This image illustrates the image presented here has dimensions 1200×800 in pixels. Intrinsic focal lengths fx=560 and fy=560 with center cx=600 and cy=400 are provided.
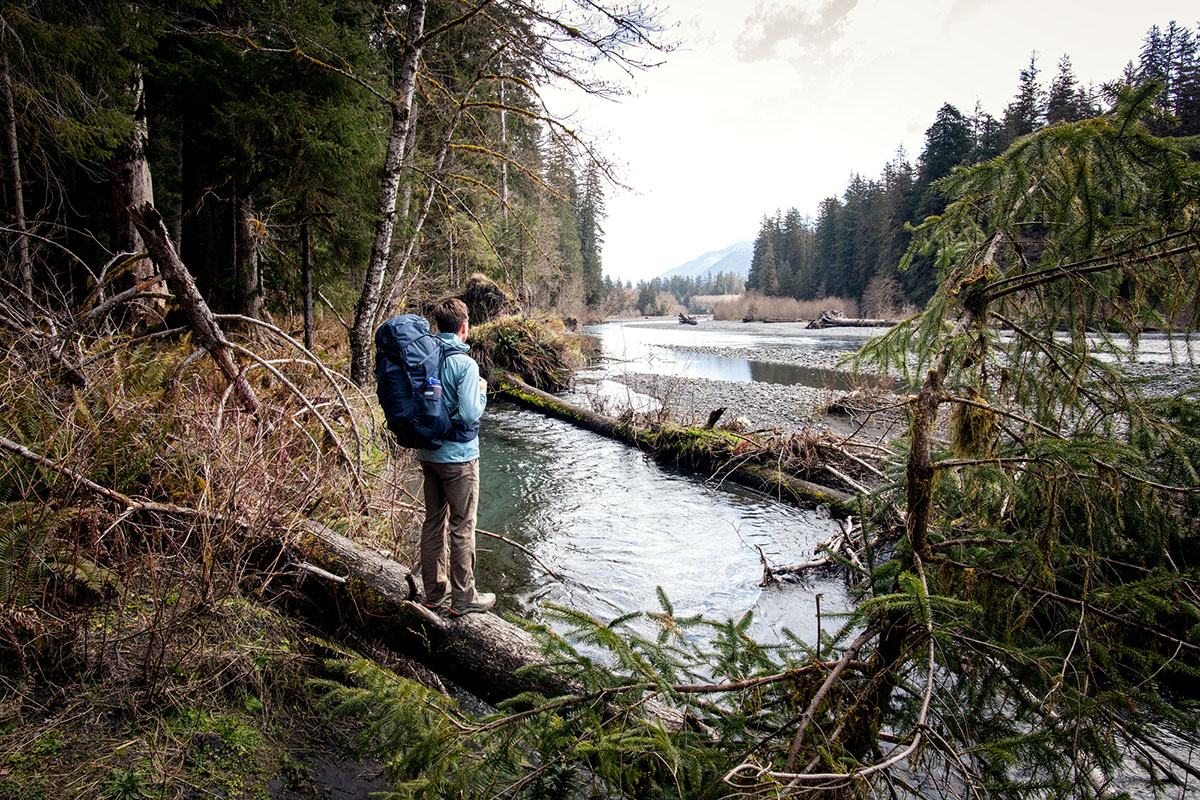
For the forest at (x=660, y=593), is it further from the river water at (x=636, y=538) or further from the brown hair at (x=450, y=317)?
the brown hair at (x=450, y=317)

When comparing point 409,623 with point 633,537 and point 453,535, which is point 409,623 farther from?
point 633,537

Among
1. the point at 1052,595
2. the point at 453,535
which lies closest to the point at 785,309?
the point at 453,535

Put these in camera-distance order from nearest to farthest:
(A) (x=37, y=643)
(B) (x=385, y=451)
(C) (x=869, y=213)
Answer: (A) (x=37, y=643) → (B) (x=385, y=451) → (C) (x=869, y=213)

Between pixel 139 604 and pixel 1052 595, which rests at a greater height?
pixel 1052 595

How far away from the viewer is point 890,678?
80.6 inches

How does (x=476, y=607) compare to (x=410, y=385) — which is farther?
(x=476, y=607)

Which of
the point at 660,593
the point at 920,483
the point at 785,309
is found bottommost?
the point at 660,593

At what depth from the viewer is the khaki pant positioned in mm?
3574

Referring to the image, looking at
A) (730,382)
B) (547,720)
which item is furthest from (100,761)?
(730,382)

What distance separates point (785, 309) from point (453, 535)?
64823 mm

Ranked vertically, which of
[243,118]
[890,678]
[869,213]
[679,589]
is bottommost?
[679,589]

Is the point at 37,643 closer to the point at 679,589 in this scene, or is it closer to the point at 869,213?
the point at 679,589

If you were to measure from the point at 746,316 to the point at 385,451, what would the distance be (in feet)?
215

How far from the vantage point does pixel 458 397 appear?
138 inches
